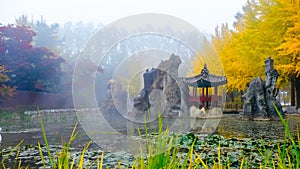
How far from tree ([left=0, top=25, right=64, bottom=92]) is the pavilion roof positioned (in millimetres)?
7318

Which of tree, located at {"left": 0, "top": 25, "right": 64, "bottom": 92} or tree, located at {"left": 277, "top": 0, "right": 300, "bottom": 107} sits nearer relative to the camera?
tree, located at {"left": 277, "top": 0, "right": 300, "bottom": 107}

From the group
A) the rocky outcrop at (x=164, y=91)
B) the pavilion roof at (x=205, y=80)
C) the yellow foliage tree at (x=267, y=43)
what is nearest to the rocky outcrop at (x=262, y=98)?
the yellow foliage tree at (x=267, y=43)

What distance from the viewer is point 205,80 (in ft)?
38.0

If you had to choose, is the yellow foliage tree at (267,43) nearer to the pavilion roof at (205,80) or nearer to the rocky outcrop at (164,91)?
the pavilion roof at (205,80)

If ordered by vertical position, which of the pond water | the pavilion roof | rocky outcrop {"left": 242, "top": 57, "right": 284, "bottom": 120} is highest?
the pavilion roof

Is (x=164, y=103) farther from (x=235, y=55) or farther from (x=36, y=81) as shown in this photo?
(x=36, y=81)

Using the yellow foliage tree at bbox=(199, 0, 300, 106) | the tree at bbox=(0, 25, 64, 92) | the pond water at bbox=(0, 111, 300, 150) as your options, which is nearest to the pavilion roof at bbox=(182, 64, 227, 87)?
the yellow foliage tree at bbox=(199, 0, 300, 106)

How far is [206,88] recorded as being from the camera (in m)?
12.0

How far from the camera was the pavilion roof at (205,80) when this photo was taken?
11400 mm

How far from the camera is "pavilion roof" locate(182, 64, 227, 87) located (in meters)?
11.4

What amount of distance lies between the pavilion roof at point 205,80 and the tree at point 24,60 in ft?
24.0

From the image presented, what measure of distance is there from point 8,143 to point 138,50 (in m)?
3.63

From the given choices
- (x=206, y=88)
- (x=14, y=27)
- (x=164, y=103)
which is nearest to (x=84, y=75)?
(x=14, y=27)

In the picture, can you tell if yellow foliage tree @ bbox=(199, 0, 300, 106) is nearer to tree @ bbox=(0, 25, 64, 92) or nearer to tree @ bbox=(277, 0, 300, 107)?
tree @ bbox=(277, 0, 300, 107)
